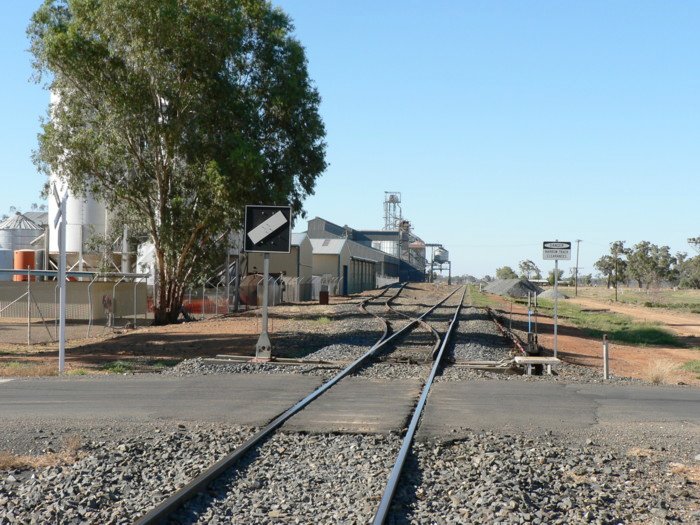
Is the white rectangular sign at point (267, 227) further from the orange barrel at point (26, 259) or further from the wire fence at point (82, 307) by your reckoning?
the orange barrel at point (26, 259)

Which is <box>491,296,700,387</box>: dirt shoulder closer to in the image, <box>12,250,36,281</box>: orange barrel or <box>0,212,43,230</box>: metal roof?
<box>12,250,36,281</box>: orange barrel

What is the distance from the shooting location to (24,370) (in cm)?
1703

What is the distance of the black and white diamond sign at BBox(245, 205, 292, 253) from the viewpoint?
1638 centimetres

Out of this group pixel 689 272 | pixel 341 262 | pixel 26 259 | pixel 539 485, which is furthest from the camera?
pixel 689 272

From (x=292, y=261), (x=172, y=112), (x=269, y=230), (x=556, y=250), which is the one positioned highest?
(x=172, y=112)

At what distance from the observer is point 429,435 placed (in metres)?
9.38

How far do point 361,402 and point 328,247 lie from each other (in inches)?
2843

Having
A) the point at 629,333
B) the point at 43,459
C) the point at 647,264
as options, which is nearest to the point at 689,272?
the point at 647,264

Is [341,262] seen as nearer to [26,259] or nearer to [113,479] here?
[26,259]

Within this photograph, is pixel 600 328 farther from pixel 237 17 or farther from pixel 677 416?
pixel 677 416

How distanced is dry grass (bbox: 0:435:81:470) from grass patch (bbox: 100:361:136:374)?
951cm

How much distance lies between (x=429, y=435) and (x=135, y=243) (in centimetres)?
3828

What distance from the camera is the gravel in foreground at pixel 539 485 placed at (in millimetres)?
6555

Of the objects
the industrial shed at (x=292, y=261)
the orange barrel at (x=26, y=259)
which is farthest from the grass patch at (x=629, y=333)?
the orange barrel at (x=26, y=259)
